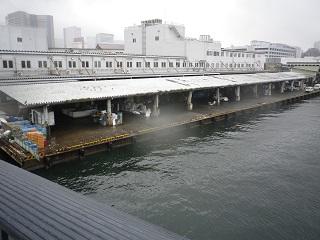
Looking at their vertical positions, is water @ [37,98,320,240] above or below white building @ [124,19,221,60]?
below

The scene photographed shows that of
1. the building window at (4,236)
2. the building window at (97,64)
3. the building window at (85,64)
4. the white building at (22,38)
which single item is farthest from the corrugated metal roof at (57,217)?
the white building at (22,38)

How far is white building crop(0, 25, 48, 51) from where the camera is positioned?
51.6 m

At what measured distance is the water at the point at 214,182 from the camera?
16.8 meters

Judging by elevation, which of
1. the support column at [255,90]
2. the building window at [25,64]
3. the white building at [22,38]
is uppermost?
the white building at [22,38]

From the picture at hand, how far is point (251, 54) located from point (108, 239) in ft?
349

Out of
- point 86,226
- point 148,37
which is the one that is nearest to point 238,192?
point 86,226

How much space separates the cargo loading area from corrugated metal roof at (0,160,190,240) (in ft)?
54.5

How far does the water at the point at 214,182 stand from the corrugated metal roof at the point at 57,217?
9599mm

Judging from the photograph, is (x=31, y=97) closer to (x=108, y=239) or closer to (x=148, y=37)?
(x=108, y=239)

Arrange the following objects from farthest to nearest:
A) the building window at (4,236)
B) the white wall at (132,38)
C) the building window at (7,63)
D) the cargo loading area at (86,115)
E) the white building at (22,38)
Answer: the white wall at (132,38) → the white building at (22,38) → the building window at (7,63) → the cargo loading area at (86,115) → the building window at (4,236)

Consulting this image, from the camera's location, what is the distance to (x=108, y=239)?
5.94m

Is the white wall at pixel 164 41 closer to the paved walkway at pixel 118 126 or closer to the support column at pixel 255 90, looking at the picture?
the support column at pixel 255 90

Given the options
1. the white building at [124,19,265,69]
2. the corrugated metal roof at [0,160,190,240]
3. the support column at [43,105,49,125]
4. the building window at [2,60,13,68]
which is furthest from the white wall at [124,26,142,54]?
the corrugated metal roof at [0,160,190,240]

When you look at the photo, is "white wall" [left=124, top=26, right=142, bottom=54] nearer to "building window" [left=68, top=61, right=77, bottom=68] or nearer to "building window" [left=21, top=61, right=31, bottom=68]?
"building window" [left=68, top=61, right=77, bottom=68]
